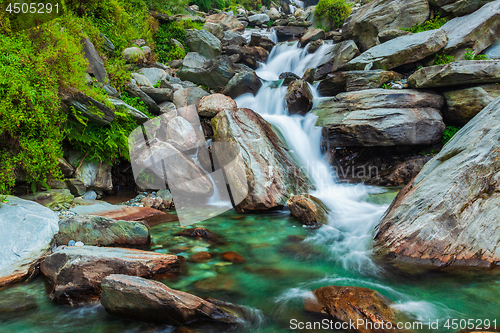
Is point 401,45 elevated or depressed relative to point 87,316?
elevated

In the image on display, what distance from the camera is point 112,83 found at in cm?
798

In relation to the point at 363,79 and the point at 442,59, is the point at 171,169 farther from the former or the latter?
the point at 442,59

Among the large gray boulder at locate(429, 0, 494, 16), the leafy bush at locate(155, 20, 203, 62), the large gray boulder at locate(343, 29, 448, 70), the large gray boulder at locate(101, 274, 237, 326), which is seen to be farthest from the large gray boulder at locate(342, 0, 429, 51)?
the large gray boulder at locate(101, 274, 237, 326)

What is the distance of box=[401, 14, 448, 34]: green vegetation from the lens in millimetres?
10359

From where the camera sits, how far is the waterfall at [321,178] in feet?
15.2

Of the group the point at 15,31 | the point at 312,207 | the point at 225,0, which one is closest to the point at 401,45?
the point at 312,207

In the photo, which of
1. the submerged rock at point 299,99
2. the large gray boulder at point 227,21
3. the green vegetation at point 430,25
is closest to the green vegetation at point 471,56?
the green vegetation at point 430,25

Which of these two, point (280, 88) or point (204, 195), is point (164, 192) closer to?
point (204, 195)

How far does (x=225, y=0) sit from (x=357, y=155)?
967 inches

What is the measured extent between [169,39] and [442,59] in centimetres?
1199

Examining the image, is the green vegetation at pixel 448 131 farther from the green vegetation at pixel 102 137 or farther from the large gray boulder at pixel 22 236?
the large gray boulder at pixel 22 236

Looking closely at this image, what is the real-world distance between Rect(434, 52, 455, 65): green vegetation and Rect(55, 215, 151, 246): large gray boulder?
33.8 ft

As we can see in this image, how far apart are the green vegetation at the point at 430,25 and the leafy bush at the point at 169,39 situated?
10533 mm

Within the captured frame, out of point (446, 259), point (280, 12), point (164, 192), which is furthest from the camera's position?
point (280, 12)
